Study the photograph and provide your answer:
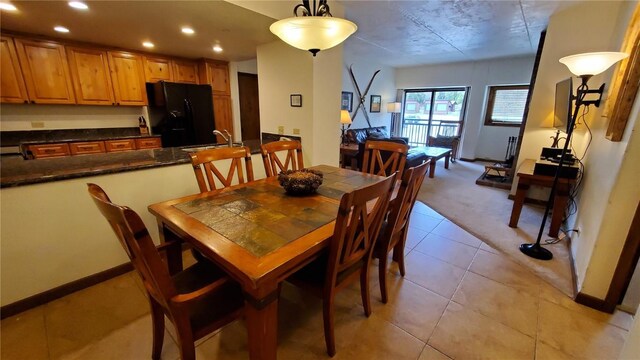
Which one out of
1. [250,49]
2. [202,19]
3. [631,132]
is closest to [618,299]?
[631,132]

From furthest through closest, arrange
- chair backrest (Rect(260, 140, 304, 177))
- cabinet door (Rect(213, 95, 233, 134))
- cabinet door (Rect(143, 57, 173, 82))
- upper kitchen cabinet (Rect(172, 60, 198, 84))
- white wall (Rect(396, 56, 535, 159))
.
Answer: white wall (Rect(396, 56, 535, 159)) → cabinet door (Rect(213, 95, 233, 134)) → upper kitchen cabinet (Rect(172, 60, 198, 84)) → cabinet door (Rect(143, 57, 173, 82)) → chair backrest (Rect(260, 140, 304, 177))

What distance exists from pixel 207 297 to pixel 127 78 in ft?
13.4

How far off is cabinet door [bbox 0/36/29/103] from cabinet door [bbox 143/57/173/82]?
134 cm

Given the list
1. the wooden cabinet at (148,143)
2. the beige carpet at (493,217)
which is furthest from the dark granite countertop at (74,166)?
the beige carpet at (493,217)

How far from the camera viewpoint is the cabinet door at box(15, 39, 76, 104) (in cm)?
305

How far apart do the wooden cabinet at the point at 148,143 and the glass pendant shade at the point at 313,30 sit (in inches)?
135

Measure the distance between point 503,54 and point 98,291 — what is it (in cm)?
750

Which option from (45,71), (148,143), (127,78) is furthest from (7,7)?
(148,143)

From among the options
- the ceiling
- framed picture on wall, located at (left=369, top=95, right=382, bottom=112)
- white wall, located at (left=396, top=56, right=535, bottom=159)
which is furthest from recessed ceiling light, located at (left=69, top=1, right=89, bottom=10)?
white wall, located at (left=396, top=56, right=535, bottom=159)

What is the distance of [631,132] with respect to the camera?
59.6 inches

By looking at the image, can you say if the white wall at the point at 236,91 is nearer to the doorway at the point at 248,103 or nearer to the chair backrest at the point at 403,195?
the doorway at the point at 248,103

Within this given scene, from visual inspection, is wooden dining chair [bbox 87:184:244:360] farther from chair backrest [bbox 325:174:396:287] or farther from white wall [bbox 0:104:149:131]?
white wall [bbox 0:104:149:131]

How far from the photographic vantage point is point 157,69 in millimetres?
4062

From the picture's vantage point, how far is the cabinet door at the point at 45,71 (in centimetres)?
305
